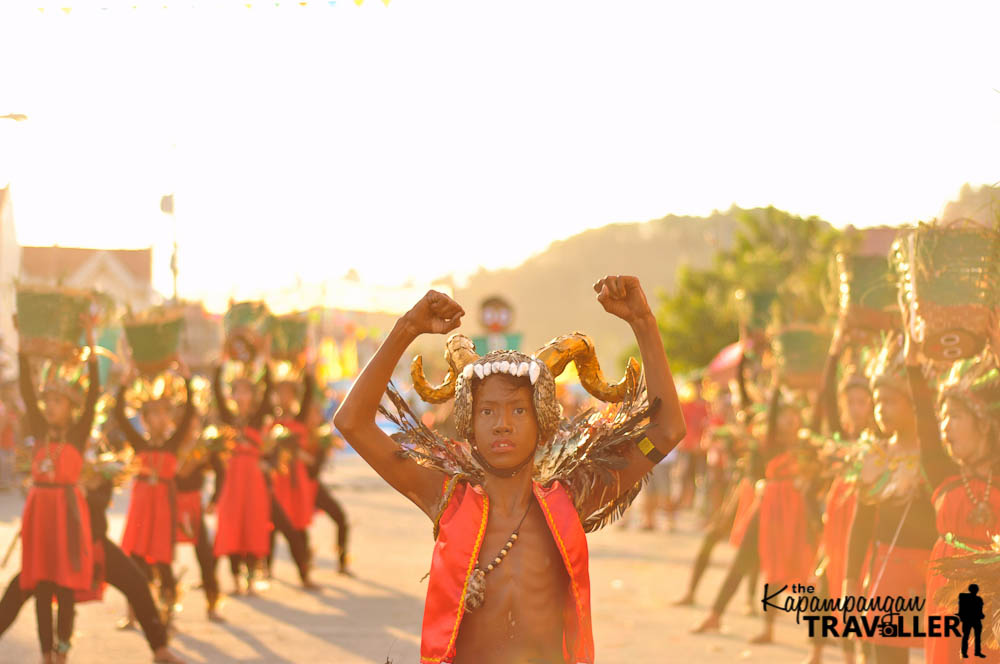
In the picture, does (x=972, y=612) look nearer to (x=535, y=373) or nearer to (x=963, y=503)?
(x=963, y=503)

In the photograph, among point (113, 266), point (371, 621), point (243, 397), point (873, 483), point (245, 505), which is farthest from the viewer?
point (113, 266)

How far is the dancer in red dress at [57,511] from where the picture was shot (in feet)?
26.6

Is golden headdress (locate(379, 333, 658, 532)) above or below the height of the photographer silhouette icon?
above

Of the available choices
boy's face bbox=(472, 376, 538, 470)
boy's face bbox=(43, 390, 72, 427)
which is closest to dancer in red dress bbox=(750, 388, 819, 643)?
boy's face bbox=(43, 390, 72, 427)

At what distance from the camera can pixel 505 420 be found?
455cm

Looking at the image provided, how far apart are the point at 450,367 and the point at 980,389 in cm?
287

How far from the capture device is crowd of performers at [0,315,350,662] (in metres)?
8.23

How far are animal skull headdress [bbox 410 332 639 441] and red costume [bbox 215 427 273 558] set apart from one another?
760cm

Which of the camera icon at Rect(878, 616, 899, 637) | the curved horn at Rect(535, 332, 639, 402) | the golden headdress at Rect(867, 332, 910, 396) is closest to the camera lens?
the curved horn at Rect(535, 332, 639, 402)

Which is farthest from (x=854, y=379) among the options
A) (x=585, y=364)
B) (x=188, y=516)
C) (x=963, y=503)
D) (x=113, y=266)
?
(x=113, y=266)

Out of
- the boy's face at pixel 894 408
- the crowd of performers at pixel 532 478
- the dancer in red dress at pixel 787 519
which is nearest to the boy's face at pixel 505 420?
the crowd of performers at pixel 532 478

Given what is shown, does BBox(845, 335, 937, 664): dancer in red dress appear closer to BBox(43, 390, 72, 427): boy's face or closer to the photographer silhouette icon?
the photographer silhouette icon

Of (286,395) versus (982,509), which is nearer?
(982,509)

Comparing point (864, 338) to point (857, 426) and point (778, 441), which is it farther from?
point (778, 441)
